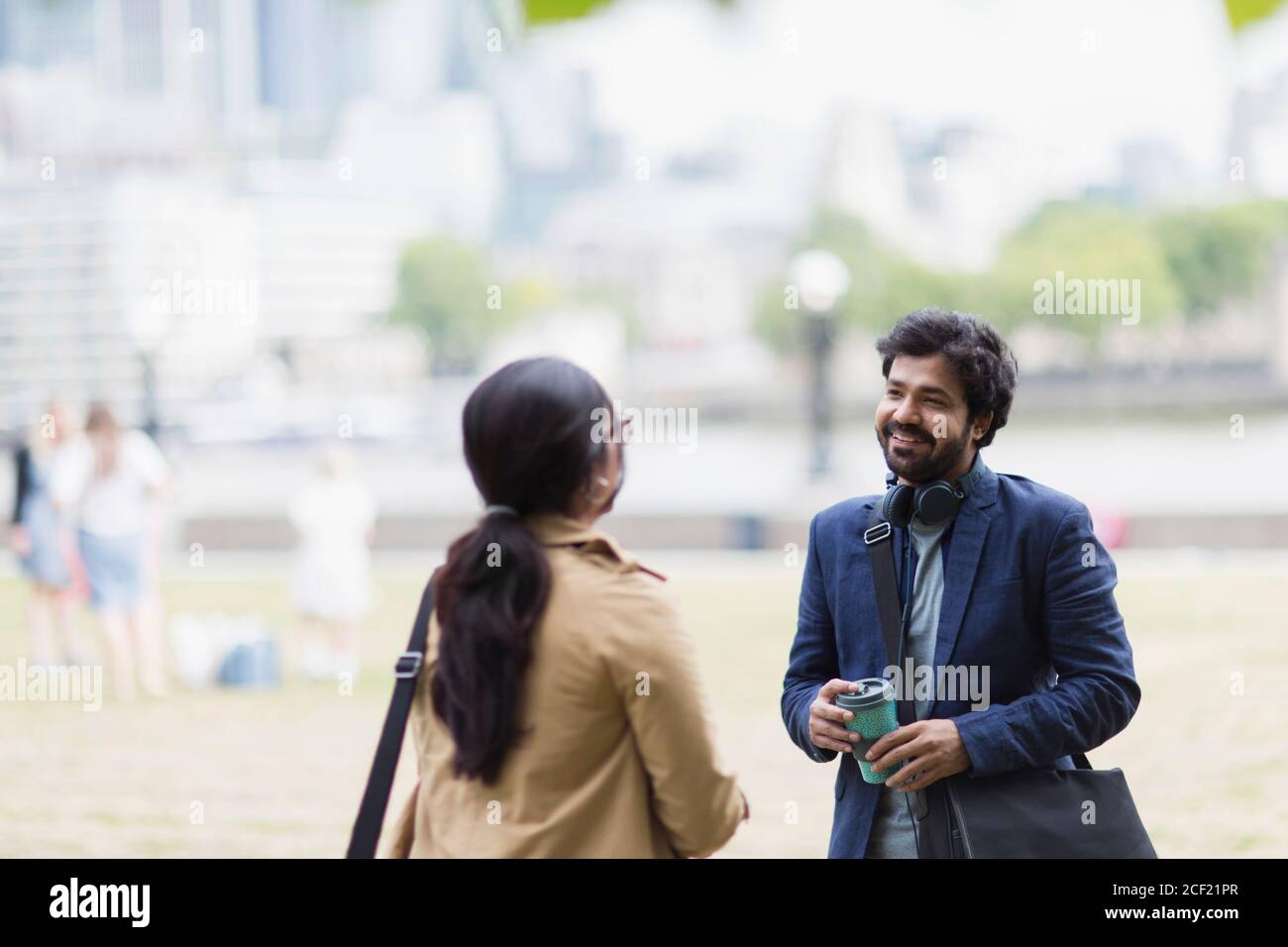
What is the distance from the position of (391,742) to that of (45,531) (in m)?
6.26

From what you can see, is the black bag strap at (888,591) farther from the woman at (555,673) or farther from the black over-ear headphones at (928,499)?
the woman at (555,673)

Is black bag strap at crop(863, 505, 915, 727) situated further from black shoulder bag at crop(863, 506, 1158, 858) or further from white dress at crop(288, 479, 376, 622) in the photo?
white dress at crop(288, 479, 376, 622)

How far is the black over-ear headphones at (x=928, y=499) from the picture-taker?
6.13 ft

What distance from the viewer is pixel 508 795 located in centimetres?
157

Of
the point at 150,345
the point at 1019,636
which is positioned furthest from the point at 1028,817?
the point at 150,345

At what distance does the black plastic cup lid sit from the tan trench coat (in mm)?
241

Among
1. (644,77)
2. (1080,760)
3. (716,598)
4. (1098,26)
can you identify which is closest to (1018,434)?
(1098,26)

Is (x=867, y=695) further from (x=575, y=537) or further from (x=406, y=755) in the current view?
(x=406, y=755)

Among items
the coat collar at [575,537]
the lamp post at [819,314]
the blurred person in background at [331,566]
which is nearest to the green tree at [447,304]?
the lamp post at [819,314]

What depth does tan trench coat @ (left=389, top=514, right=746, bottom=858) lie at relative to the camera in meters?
1.53

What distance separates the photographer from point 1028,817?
1.81m

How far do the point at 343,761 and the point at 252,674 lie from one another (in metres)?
1.78
